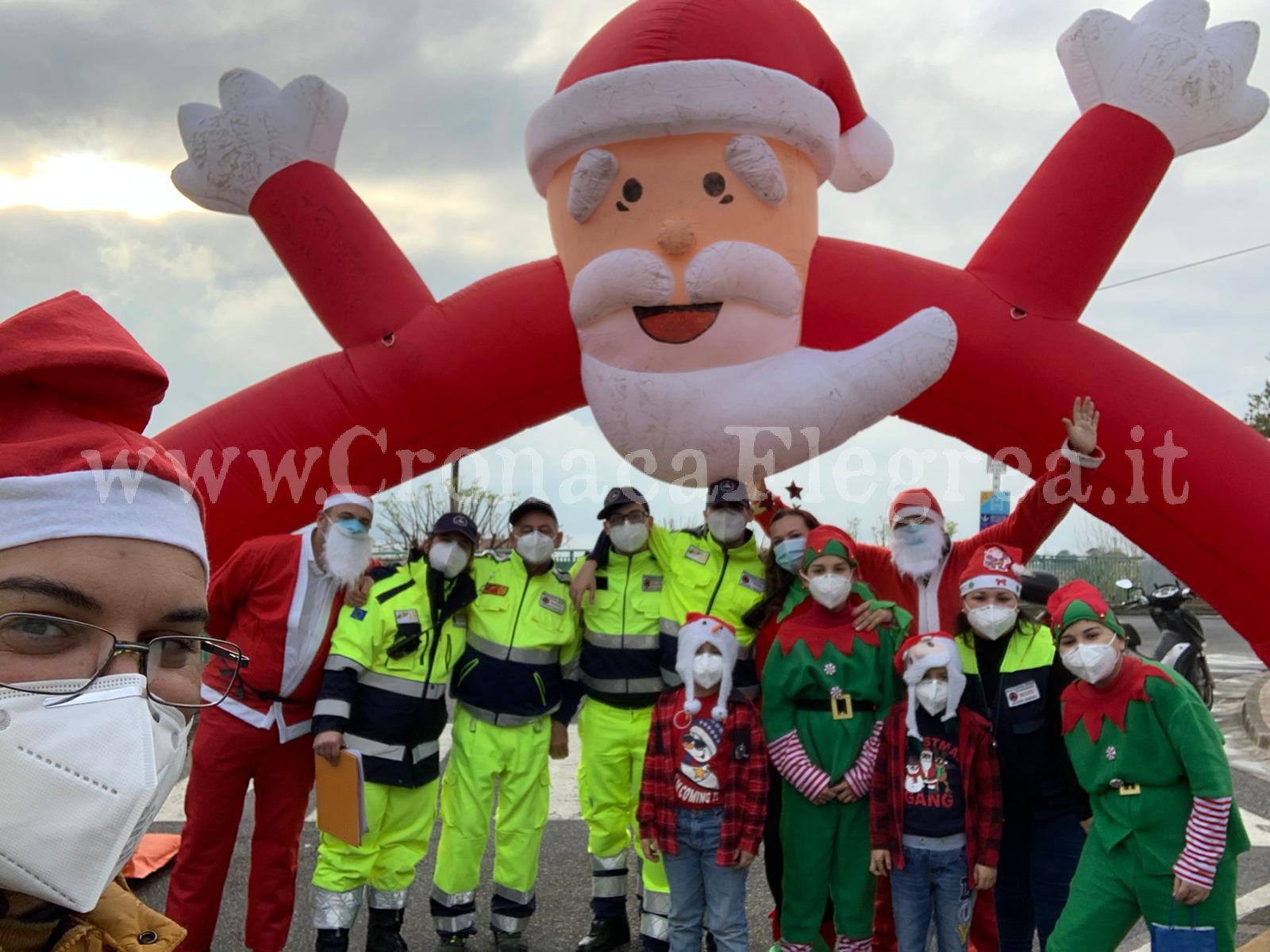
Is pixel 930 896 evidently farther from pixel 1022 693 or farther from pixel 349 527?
pixel 349 527

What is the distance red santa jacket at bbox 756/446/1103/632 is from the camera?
4219mm

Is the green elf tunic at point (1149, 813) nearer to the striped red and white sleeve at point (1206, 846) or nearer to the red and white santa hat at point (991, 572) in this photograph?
the striped red and white sleeve at point (1206, 846)

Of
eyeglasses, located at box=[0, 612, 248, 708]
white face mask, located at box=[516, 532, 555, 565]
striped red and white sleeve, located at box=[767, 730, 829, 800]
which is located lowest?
striped red and white sleeve, located at box=[767, 730, 829, 800]

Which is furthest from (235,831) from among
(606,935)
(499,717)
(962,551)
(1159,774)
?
(1159,774)

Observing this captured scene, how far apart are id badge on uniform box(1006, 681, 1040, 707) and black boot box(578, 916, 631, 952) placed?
6.37ft

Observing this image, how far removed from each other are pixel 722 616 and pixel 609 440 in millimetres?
924

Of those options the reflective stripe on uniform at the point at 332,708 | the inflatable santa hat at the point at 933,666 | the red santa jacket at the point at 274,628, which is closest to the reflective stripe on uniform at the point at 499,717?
the reflective stripe on uniform at the point at 332,708

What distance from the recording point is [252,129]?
4.39 meters

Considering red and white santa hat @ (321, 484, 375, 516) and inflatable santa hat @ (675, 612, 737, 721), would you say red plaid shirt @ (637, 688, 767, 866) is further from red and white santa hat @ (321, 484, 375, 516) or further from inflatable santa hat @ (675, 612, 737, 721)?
red and white santa hat @ (321, 484, 375, 516)

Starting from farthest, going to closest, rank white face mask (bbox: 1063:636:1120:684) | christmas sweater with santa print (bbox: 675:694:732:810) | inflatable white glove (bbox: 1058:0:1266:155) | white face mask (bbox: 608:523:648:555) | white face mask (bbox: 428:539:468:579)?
white face mask (bbox: 608:523:648:555) < white face mask (bbox: 428:539:468:579) < inflatable white glove (bbox: 1058:0:1266:155) < christmas sweater with santa print (bbox: 675:694:732:810) < white face mask (bbox: 1063:636:1120:684)

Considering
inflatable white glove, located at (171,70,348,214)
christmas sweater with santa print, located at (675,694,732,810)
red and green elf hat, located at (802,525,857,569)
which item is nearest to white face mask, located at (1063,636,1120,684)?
red and green elf hat, located at (802,525,857,569)

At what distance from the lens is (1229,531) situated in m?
4.09

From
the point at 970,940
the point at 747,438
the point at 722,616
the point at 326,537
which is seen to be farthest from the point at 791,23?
the point at 970,940

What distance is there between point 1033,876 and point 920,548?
133cm
